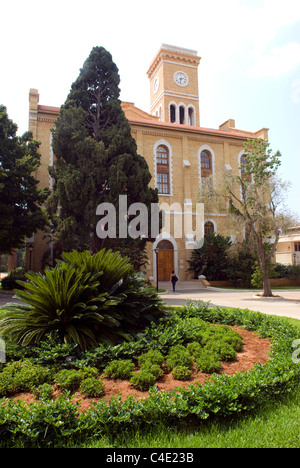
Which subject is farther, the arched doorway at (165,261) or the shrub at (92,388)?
the arched doorway at (165,261)

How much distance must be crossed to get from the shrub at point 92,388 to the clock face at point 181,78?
148 feet

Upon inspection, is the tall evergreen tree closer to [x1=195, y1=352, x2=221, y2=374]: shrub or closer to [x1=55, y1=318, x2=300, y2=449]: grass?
[x1=195, y1=352, x2=221, y2=374]: shrub

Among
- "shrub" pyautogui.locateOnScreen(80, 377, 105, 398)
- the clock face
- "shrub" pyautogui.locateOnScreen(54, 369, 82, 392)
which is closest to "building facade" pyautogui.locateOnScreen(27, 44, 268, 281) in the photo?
the clock face

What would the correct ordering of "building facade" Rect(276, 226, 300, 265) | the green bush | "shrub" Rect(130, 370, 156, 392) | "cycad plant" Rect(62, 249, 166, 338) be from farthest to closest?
"building facade" Rect(276, 226, 300, 265)
"cycad plant" Rect(62, 249, 166, 338)
"shrub" Rect(130, 370, 156, 392)
the green bush

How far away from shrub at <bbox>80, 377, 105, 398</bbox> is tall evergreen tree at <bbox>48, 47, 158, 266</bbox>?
12.0 metres

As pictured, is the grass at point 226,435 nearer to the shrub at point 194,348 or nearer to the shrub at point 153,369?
the shrub at point 153,369

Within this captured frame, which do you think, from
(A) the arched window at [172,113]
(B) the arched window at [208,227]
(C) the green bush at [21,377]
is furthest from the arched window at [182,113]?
(C) the green bush at [21,377]

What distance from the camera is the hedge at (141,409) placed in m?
2.63

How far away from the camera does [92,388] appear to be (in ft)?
11.1

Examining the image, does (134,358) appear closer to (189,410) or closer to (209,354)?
(209,354)

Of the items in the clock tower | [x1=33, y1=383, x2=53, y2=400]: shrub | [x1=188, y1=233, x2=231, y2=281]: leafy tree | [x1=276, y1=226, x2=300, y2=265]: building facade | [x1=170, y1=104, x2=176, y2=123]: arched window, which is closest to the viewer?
[x1=33, y1=383, x2=53, y2=400]: shrub

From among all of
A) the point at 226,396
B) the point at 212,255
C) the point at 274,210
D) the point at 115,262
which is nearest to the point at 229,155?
the point at 212,255

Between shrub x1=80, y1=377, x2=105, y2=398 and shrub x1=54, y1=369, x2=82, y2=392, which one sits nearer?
shrub x1=80, y1=377, x2=105, y2=398

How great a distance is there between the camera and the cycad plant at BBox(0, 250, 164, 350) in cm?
463
